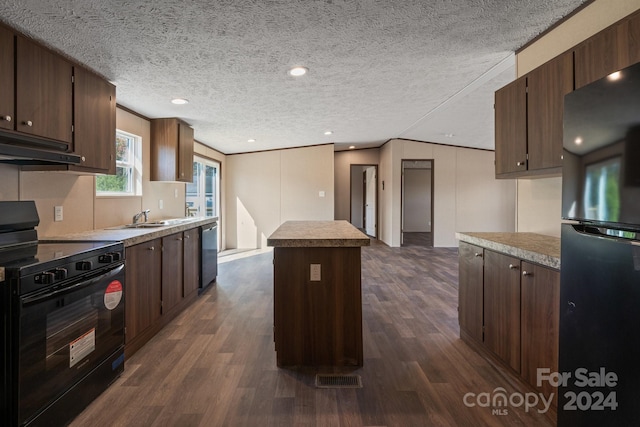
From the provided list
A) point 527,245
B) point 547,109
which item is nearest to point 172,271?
point 527,245

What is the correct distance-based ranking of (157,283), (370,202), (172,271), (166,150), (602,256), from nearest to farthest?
(602,256)
(157,283)
(172,271)
(166,150)
(370,202)

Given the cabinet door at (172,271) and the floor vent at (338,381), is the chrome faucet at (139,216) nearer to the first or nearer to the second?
the cabinet door at (172,271)

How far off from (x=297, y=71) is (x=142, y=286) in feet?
7.44

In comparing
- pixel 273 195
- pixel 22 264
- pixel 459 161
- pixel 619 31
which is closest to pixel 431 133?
pixel 459 161

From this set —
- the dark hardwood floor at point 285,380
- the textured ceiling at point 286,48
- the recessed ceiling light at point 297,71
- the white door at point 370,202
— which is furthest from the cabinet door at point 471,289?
the white door at point 370,202

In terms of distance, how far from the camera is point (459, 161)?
803cm

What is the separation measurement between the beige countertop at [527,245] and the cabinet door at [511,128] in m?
0.50

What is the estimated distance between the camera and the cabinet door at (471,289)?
97.8 inches

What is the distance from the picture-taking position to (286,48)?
253 cm

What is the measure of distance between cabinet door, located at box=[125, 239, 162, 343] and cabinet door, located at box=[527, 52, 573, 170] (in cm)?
293

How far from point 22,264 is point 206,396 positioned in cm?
121

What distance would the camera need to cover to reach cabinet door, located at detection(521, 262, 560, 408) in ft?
5.54

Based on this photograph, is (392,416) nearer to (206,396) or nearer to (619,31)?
(206,396)

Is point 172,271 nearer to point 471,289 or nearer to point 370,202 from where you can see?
point 471,289
